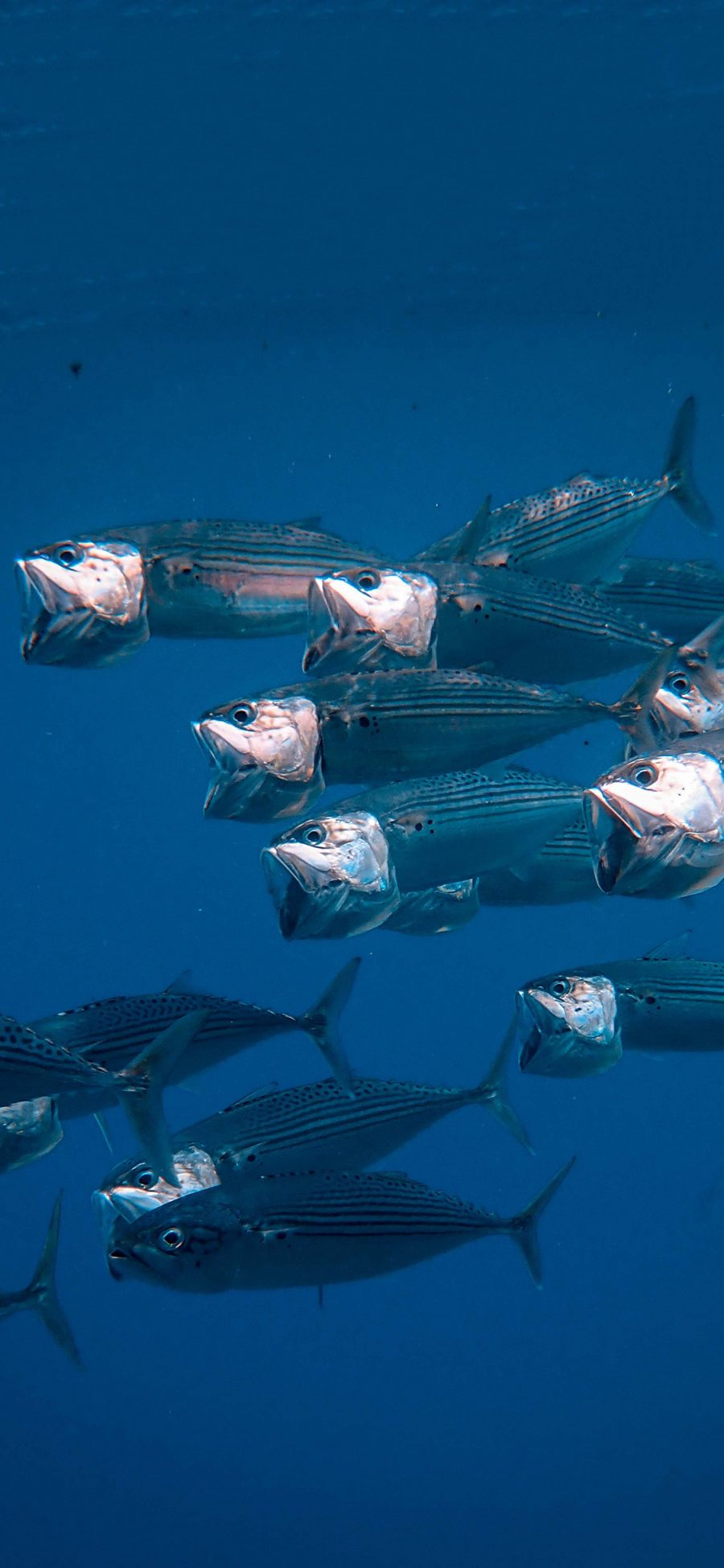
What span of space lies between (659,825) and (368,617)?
116 centimetres

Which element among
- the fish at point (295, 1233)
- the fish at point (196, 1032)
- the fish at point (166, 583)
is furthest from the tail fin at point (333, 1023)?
the fish at point (166, 583)

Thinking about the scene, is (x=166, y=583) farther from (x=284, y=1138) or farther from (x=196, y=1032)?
(x=284, y=1138)

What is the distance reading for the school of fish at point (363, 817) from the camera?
9.81 ft

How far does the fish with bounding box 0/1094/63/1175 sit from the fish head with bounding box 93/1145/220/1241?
0.34 metres

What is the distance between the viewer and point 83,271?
9.85 metres

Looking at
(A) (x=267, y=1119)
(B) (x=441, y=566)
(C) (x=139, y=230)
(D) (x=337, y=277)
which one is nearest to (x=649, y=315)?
(D) (x=337, y=277)

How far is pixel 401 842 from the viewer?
3.24 m

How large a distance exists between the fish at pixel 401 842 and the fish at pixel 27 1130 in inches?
55.4

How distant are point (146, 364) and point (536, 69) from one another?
5529 millimetres

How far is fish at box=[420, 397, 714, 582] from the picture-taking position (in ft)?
13.6

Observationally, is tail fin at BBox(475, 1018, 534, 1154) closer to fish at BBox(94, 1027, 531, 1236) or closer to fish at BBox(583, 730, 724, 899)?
fish at BBox(94, 1027, 531, 1236)

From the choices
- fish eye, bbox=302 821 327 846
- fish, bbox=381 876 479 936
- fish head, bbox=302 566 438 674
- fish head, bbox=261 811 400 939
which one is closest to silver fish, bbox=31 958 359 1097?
fish, bbox=381 876 479 936

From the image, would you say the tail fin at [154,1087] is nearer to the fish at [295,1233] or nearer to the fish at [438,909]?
the fish at [295,1233]

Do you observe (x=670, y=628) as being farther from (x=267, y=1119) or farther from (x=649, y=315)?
(x=649, y=315)
